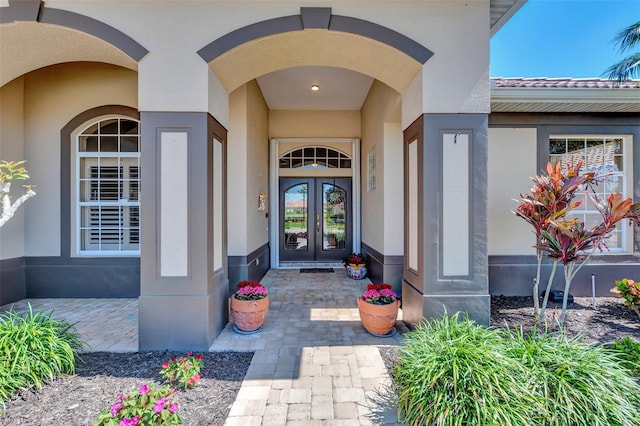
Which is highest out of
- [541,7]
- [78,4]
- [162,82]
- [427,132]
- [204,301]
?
[541,7]

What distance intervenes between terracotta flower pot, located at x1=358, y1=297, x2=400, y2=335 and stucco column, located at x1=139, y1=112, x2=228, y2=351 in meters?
1.83

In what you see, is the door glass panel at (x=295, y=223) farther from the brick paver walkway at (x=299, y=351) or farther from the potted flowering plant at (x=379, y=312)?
the potted flowering plant at (x=379, y=312)

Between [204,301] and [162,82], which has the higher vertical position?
[162,82]

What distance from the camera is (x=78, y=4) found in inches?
130

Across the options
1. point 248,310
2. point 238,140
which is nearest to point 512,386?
point 248,310

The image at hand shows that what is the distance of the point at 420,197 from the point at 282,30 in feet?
8.01

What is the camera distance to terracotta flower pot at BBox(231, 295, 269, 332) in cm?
366

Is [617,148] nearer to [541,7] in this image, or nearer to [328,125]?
[541,7]

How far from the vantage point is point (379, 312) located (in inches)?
139

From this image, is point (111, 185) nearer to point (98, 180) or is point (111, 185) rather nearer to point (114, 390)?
point (98, 180)

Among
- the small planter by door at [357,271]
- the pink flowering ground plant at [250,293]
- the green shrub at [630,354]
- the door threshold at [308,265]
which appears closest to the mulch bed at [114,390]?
the pink flowering ground plant at [250,293]

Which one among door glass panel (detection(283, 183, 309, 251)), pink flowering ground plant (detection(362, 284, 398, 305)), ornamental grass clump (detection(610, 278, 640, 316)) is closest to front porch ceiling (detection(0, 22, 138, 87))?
pink flowering ground plant (detection(362, 284, 398, 305))

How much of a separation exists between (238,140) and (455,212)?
386 cm

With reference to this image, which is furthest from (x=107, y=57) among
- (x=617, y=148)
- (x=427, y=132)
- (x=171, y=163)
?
(x=617, y=148)
